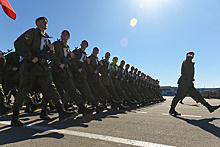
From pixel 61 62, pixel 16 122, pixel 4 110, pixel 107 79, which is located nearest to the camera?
pixel 16 122

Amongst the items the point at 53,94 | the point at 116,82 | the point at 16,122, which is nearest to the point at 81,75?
the point at 53,94

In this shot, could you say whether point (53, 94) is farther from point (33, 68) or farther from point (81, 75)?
point (81, 75)

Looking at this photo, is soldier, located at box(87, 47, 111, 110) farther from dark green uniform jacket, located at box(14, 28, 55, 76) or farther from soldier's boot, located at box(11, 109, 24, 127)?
soldier's boot, located at box(11, 109, 24, 127)

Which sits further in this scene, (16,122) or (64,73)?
(64,73)

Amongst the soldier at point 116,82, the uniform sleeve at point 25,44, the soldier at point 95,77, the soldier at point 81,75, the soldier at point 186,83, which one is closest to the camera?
the uniform sleeve at point 25,44

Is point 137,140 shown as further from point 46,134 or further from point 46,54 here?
point 46,54

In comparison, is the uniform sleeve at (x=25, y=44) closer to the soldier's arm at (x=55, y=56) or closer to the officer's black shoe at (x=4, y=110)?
the soldier's arm at (x=55, y=56)

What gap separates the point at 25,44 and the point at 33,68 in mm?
502

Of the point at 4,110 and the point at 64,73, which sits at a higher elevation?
the point at 64,73

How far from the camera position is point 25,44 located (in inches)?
132

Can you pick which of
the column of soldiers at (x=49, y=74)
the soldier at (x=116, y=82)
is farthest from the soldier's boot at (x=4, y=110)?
the soldier at (x=116, y=82)

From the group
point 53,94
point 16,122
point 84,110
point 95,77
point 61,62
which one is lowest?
point 16,122

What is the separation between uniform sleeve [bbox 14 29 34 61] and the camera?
3293 millimetres

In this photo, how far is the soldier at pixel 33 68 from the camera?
10.9 feet
